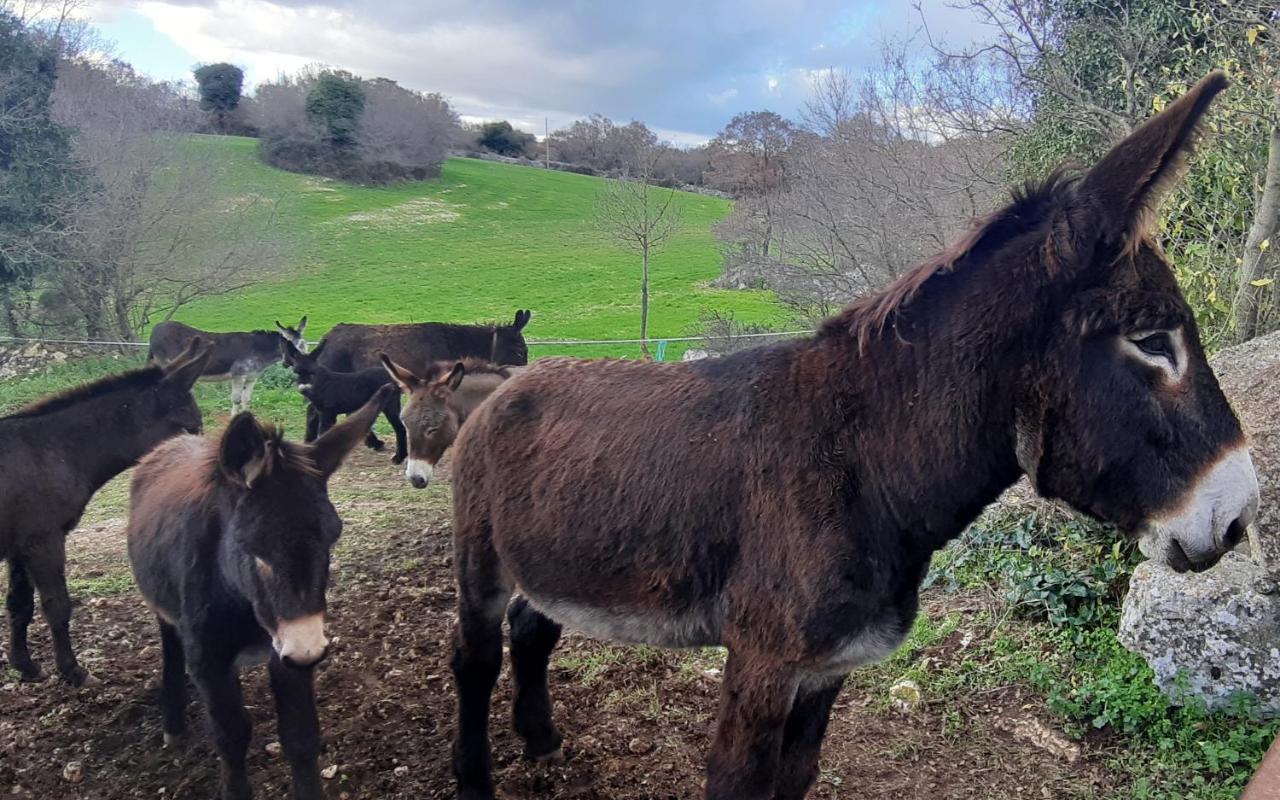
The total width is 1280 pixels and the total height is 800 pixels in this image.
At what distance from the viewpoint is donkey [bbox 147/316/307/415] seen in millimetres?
13844

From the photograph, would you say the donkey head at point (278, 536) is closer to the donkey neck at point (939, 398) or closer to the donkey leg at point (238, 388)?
the donkey neck at point (939, 398)

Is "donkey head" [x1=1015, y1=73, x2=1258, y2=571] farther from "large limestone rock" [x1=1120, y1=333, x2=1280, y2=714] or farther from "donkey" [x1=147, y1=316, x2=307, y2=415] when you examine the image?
"donkey" [x1=147, y1=316, x2=307, y2=415]

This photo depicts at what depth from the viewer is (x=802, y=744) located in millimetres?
2834

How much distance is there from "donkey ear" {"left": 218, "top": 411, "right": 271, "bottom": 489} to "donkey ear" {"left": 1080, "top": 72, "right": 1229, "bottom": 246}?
303cm

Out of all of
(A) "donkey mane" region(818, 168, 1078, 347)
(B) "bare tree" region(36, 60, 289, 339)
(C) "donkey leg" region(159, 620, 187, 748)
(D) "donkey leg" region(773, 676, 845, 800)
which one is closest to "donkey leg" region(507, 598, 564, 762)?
(D) "donkey leg" region(773, 676, 845, 800)

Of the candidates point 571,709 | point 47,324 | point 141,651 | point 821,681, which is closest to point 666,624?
point 821,681

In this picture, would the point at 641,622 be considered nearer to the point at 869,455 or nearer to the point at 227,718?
the point at 869,455

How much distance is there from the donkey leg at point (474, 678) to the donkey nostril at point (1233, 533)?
2543 millimetres

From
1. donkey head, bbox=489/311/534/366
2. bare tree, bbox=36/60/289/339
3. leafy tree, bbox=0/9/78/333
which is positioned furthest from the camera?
bare tree, bbox=36/60/289/339

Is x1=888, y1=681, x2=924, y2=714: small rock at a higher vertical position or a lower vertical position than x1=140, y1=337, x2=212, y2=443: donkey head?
lower

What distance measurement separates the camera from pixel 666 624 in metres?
2.59

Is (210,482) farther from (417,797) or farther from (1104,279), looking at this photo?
(1104,279)

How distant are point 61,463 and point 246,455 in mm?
2679

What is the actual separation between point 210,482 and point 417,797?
175 cm
